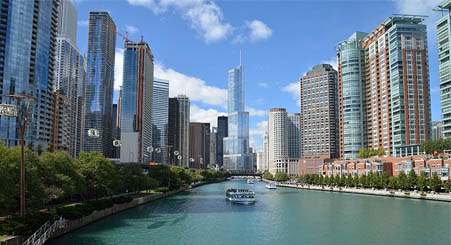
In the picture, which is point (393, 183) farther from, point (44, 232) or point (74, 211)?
point (44, 232)

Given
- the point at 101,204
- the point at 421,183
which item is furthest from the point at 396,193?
the point at 101,204

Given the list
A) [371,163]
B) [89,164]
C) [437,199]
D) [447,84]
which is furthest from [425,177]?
[89,164]

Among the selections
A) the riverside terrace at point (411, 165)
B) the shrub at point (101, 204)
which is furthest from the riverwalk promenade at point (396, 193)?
the shrub at point (101, 204)

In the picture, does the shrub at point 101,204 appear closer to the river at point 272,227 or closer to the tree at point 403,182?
the river at point 272,227

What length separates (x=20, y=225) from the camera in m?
44.8

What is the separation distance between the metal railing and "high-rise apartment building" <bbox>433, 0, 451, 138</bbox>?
178107 millimetres

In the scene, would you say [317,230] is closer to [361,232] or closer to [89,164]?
[361,232]

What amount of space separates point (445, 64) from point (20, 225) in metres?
194

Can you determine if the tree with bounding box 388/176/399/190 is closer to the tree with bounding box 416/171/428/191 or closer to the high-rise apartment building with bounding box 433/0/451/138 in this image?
the tree with bounding box 416/171/428/191

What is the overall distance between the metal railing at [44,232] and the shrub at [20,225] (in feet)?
2.86

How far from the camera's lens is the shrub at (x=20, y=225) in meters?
44.0

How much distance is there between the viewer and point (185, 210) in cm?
9988

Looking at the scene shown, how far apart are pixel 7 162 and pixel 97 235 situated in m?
18.1

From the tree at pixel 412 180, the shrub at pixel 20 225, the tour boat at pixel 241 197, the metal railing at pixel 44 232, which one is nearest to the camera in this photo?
the shrub at pixel 20 225
